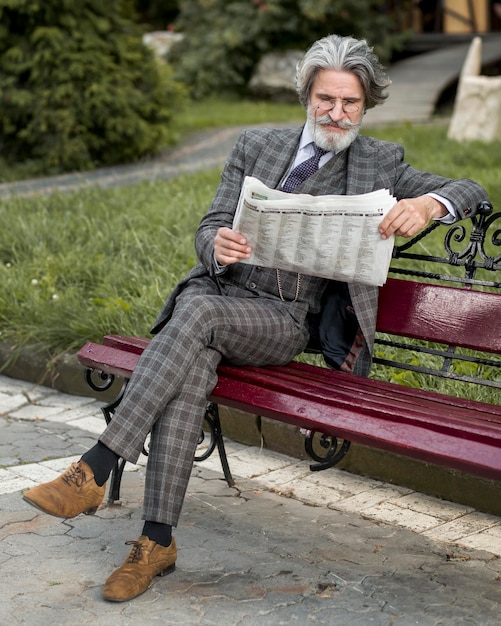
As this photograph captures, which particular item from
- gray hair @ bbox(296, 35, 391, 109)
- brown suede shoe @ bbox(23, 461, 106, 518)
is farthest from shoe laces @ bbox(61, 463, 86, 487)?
gray hair @ bbox(296, 35, 391, 109)

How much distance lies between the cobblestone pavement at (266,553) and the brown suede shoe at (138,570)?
35 mm

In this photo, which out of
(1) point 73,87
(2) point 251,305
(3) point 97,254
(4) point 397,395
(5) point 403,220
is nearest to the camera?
(5) point 403,220

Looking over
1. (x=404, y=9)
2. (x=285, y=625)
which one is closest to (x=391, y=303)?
(x=285, y=625)

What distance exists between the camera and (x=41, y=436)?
4723 millimetres

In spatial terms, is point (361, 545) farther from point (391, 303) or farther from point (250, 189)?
point (250, 189)

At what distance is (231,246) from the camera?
3.51m

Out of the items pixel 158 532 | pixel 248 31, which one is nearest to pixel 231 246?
pixel 158 532

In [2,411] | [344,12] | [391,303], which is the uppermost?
[344,12]

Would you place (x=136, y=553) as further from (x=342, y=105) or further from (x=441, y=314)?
(x=342, y=105)

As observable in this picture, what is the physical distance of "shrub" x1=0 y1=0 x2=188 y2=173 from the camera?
1062 cm

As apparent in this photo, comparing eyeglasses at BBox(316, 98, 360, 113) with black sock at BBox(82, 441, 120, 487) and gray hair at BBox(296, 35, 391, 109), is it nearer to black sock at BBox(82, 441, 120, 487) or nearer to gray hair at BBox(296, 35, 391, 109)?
gray hair at BBox(296, 35, 391, 109)

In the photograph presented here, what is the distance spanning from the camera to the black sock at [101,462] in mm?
3250

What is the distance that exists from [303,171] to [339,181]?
0.45 ft

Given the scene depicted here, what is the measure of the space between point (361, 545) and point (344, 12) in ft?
43.7
